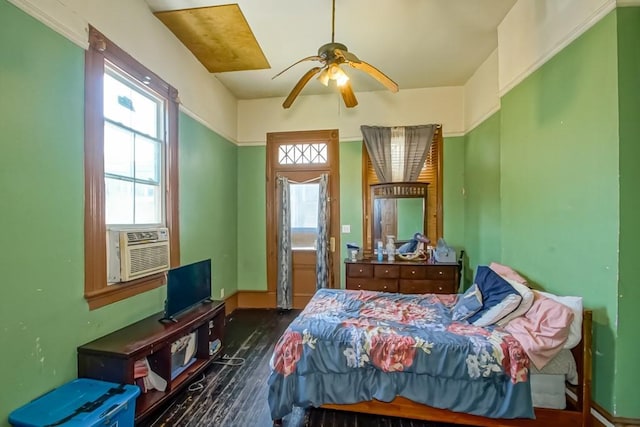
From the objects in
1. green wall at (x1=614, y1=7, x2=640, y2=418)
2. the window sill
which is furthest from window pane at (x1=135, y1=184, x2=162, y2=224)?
green wall at (x1=614, y1=7, x2=640, y2=418)

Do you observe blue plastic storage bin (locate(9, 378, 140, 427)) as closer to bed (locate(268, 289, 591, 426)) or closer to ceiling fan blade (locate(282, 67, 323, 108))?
bed (locate(268, 289, 591, 426))

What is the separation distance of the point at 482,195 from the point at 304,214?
2409 millimetres

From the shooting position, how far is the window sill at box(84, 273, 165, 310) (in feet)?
6.67

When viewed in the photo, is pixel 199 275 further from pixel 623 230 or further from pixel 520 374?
pixel 623 230

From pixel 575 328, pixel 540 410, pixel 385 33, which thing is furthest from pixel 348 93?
pixel 540 410

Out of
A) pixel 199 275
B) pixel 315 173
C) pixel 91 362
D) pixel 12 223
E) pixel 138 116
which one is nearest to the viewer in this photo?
pixel 12 223

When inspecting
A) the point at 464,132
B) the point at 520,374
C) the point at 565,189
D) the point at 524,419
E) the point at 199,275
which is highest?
the point at 464,132

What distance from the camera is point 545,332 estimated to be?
176cm

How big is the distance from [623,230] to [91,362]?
3.30m

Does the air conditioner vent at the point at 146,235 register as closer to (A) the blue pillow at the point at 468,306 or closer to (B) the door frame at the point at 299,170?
(B) the door frame at the point at 299,170

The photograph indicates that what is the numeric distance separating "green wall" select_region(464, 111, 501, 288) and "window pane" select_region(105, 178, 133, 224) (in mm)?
3588

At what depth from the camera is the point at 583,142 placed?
6.07ft

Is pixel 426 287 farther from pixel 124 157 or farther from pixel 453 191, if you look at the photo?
pixel 124 157

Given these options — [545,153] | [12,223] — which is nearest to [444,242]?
[545,153]
